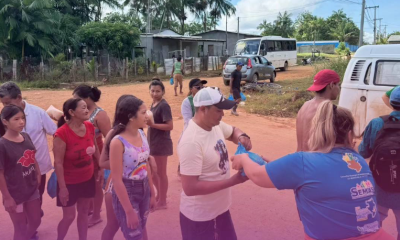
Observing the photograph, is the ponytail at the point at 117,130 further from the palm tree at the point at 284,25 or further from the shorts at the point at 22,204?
the palm tree at the point at 284,25

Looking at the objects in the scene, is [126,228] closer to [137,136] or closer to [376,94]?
[137,136]

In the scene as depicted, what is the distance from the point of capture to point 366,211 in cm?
176

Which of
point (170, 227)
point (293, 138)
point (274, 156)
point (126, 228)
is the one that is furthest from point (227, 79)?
point (126, 228)

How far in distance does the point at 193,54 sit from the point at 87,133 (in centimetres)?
3048

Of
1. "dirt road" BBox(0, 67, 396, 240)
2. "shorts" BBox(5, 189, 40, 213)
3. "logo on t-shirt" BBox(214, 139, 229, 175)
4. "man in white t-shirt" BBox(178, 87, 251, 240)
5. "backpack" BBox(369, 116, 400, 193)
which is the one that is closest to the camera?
"man in white t-shirt" BBox(178, 87, 251, 240)

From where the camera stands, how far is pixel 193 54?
33.1 m

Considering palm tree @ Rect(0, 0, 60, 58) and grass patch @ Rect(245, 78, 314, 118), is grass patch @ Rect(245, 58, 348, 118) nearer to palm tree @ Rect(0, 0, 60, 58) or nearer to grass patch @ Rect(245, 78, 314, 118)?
grass patch @ Rect(245, 78, 314, 118)

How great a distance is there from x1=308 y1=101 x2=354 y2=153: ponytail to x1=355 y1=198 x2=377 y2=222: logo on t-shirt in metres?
0.30

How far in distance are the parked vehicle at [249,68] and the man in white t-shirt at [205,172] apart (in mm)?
15157

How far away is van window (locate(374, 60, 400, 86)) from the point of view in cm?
621

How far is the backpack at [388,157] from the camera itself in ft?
8.41

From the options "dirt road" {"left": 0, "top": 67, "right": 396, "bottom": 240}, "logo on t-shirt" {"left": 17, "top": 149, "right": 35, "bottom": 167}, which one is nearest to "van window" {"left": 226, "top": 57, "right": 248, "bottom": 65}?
"dirt road" {"left": 0, "top": 67, "right": 396, "bottom": 240}

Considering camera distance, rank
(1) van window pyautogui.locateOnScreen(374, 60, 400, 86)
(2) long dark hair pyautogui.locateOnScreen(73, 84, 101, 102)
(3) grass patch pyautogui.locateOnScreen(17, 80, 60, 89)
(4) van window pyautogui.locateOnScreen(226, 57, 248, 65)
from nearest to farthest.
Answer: (2) long dark hair pyautogui.locateOnScreen(73, 84, 101, 102), (1) van window pyautogui.locateOnScreen(374, 60, 400, 86), (4) van window pyautogui.locateOnScreen(226, 57, 248, 65), (3) grass patch pyautogui.locateOnScreen(17, 80, 60, 89)

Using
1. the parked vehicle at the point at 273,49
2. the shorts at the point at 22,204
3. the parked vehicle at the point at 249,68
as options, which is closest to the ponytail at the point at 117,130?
the shorts at the point at 22,204
